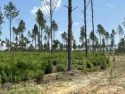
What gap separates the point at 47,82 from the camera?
8.66m

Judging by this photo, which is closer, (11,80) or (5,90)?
(5,90)

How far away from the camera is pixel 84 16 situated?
66.8 feet

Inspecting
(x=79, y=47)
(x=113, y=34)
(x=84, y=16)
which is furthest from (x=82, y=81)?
(x=79, y=47)

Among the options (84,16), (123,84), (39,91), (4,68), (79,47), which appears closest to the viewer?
(39,91)

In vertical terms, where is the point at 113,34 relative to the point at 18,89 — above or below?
above

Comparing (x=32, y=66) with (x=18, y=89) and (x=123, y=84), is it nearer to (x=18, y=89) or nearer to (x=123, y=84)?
(x=18, y=89)

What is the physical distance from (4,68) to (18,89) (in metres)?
2.02

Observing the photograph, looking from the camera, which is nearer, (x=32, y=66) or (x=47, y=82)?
(x=47, y=82)

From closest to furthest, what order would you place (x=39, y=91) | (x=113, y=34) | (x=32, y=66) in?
(x=39, y=91), (x=32, y=66), (x=113, y=34)

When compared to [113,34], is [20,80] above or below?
below

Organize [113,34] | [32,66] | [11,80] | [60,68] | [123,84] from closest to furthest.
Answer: [123,84], [11,80], [32,66], [60,68], [113,34]

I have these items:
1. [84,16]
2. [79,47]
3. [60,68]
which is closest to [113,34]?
[79,47]

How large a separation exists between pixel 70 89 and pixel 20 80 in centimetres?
217

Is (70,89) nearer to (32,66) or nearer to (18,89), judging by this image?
(18,89)
